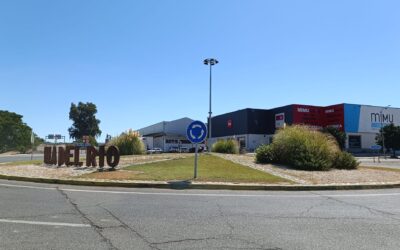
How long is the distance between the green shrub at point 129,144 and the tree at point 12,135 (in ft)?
172

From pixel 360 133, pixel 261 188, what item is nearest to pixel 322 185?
pixel 261 188

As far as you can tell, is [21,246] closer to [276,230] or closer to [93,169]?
[276,230]

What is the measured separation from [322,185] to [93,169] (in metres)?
10.4

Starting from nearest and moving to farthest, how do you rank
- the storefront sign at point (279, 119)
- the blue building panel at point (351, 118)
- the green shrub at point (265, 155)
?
the green shrub at point (265, 155), the blue building panel at point (351, 118), the storefront sign at point (279, 119)

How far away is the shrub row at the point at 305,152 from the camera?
20.0 m

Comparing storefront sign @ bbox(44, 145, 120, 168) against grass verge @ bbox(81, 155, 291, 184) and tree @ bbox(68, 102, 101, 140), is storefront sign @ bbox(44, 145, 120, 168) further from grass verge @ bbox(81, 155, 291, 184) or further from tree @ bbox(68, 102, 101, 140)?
tree @ bbox(68, 102, 101, 140)

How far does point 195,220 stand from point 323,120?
77628 mm

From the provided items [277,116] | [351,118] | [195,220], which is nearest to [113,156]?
[195,220]

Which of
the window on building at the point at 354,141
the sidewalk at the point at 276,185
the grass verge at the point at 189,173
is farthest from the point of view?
the window on building at the point at 354,141

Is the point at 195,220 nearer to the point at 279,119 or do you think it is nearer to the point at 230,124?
the point at 279,119

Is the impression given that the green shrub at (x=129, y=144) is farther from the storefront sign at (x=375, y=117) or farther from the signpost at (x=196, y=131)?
the storefront sign at (x=375, y=117)

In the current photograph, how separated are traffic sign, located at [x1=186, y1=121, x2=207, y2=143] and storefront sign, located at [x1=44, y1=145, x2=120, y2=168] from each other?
461cm

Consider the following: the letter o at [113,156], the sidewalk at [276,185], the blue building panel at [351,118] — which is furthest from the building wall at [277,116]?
the letter o at [113,156]

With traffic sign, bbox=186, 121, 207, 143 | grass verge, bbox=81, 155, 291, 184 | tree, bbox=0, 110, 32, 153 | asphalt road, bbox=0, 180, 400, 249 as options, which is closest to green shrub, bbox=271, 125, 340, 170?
grass verge, bbox=81, 155, 291, 184
